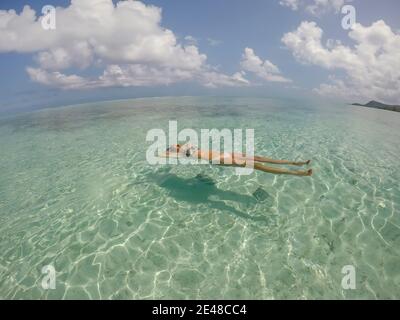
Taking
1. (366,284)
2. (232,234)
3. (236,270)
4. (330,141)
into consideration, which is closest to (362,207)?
(366,284)

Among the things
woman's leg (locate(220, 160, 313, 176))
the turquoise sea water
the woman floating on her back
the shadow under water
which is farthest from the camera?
the woman floating on her back

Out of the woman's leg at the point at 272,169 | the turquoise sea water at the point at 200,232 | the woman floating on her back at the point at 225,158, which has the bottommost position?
the turquoise sea water at the point at 200,232

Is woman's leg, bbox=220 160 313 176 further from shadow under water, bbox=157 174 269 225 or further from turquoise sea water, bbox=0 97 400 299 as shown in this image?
shadow under water, bbox=157 174 269 225

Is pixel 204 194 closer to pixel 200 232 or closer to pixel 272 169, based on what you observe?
pixel 200 232

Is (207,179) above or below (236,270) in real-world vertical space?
above

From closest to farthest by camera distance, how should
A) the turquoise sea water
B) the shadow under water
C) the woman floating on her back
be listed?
the turquoise sea water → the shadow under water → the woman floating on her back

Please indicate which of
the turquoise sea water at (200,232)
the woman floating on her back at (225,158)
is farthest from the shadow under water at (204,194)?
the woman floating on her back at (225,158)

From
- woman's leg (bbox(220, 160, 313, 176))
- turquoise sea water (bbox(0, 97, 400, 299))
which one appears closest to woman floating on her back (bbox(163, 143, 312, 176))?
woman's leg (bbox(220, 160, 313, 176))

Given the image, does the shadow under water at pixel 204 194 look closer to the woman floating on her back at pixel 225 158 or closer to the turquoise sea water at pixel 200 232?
the turquoise sea water at pixel 200 232
